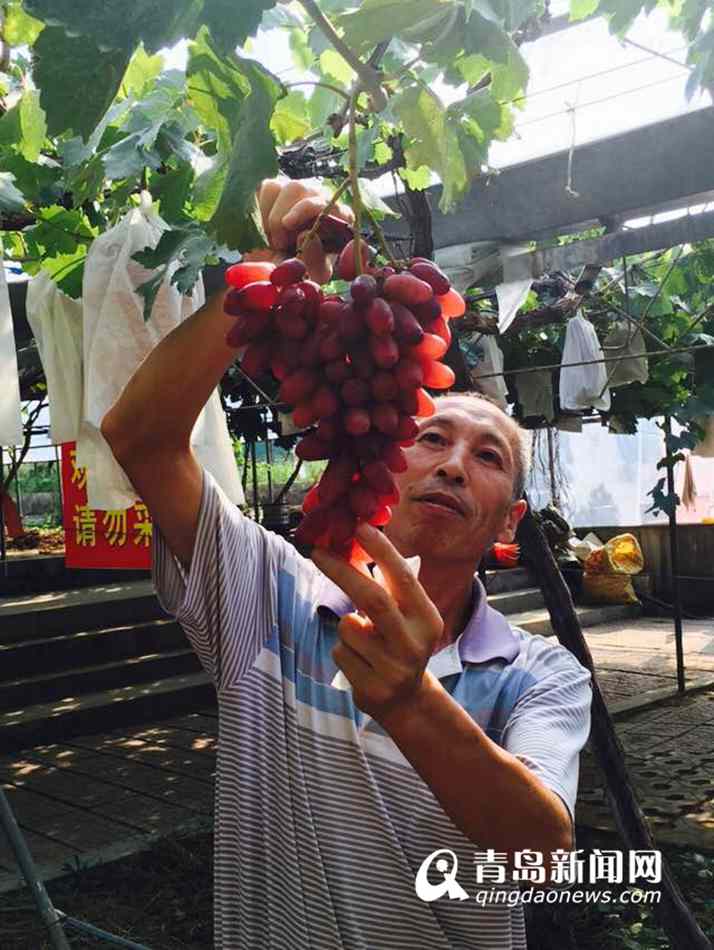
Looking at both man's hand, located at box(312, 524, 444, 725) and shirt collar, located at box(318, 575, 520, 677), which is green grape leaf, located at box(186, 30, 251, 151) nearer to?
man's hand, located at box(312, 524, 444, 725)

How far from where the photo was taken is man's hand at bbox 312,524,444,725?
93 centimetres

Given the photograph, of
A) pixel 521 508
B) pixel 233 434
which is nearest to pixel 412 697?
pixel 521 508

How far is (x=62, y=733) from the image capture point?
7121 mm

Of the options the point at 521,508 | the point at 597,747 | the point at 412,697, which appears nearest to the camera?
the point at 412,697

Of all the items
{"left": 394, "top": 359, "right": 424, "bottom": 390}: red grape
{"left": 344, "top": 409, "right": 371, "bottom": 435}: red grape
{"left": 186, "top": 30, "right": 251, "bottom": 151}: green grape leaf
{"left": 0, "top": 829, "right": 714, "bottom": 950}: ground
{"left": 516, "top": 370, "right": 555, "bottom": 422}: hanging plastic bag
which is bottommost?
{"left": 0, "top": 829, "right": 714, "bottom": 950}: ground

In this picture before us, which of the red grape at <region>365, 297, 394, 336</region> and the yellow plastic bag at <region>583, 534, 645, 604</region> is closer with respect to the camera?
the red grape at <region>365, 297, 394, 336</region>

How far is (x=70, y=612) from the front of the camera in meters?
8.59

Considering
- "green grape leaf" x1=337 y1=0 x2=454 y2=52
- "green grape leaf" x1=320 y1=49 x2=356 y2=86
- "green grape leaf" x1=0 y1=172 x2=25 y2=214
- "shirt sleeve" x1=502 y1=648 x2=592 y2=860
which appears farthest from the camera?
"green grape leaf" x1=0 y1=172 x2=25 y2=214

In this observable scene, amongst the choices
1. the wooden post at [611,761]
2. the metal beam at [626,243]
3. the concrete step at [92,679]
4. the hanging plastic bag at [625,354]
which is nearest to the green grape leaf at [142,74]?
the wooden post at [611,761]

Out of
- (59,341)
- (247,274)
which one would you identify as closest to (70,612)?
(59,341)

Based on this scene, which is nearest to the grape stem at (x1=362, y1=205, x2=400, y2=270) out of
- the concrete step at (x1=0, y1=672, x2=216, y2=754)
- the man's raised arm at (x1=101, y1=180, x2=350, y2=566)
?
the man's raised arm at (x1=101, y1=180, x2=350, y2=566)

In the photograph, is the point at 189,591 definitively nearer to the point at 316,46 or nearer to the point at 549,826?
the point at 549,826

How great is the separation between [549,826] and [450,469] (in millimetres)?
607

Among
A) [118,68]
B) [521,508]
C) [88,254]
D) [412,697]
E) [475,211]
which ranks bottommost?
[412,697]
